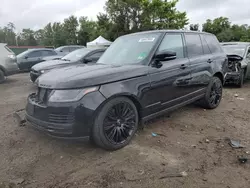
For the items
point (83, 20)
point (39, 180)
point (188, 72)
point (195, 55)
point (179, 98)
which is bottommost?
point (39, 180)

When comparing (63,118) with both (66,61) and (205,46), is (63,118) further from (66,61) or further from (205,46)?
(66,61)

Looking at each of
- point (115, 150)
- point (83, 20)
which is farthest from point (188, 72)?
point (83, 20)

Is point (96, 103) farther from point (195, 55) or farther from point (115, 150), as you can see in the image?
point (195, 55)

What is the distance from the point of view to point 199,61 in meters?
4.24

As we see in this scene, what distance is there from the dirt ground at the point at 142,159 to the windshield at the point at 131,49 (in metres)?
1.29

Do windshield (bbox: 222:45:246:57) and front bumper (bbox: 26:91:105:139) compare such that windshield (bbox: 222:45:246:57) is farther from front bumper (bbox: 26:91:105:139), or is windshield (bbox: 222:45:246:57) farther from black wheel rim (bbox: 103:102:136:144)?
front bumper (bbox: 26:91:105:139)

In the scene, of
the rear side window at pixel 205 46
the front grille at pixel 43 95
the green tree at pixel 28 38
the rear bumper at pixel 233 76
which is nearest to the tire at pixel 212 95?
the rear side window at pixel 205 46

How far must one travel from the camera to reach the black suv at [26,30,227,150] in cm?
268

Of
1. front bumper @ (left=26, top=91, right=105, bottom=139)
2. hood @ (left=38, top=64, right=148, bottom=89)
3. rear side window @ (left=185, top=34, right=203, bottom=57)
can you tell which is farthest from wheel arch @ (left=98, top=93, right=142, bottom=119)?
rear side window @ (left=185, top=34, right=203, bottom=57)

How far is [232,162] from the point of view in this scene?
276cm

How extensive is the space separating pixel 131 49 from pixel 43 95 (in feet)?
5.69

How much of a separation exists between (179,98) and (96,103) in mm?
1815

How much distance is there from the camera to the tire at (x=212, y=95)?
4.65 m

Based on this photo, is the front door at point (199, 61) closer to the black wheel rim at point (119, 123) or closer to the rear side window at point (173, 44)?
the rear side window at point (173, 44)
